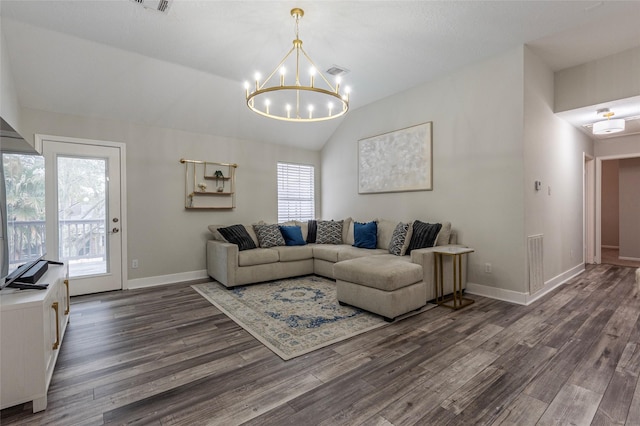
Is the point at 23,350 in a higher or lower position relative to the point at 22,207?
lower

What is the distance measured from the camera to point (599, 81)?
3764mm

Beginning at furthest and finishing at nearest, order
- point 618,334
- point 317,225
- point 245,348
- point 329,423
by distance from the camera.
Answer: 1. point 317,225
2. point 618,334
3. point 245,348
4. point 329,423

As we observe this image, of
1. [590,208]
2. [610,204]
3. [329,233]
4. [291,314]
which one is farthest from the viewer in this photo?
[610,204]

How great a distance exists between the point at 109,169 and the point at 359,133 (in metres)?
3.97

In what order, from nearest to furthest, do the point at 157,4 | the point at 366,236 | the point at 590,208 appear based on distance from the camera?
the point at 157,4
the point at 366,236
the point at 590,208

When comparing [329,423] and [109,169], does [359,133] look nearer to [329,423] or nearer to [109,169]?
[109,169]

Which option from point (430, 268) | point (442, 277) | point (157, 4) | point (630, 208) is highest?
point (157, 4)

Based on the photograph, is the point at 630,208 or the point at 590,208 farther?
the point at 630,208

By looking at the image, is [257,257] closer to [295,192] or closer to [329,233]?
[329,233]

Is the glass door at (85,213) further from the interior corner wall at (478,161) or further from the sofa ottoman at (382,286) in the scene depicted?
the interior corner wall at (478,161)

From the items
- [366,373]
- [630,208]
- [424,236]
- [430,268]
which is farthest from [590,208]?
[366,373]

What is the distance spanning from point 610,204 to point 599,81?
576 cm

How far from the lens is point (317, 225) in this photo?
18.1 ft

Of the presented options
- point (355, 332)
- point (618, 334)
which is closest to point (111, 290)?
point (355, 332)
